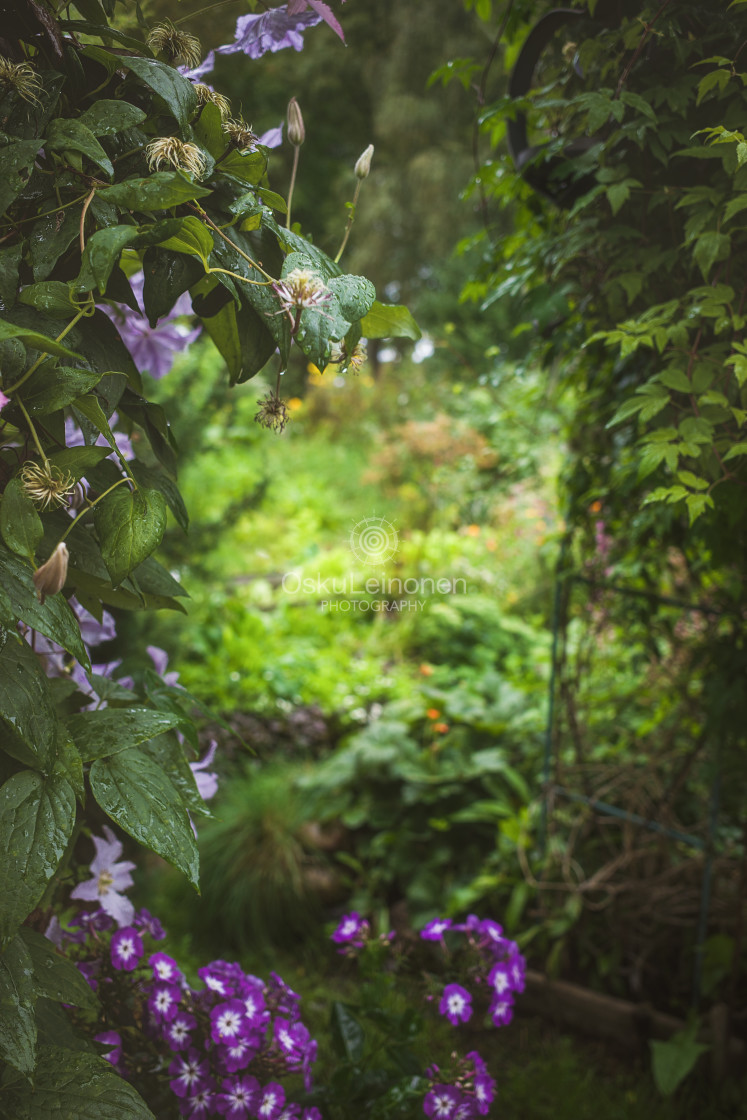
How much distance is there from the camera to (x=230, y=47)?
0.79 m

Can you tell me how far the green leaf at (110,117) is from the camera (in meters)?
0.56

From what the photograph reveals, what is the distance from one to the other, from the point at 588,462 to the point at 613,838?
1.04 metres

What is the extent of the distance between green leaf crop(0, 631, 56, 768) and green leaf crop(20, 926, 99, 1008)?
0.62ft

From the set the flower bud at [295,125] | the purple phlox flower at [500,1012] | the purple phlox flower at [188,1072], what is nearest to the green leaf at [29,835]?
the purple phlox flower at [188,1072]

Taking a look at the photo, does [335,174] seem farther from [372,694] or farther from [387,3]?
[372,694]

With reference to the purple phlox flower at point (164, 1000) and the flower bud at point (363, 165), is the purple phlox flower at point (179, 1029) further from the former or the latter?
the flower bud at point (363, 165)

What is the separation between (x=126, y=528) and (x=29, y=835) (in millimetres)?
231

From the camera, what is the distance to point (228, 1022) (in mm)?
880

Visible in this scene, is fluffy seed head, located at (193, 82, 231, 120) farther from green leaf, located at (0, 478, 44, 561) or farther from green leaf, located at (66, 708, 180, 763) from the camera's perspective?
green leaf, located at (66, 708, 180, 763)

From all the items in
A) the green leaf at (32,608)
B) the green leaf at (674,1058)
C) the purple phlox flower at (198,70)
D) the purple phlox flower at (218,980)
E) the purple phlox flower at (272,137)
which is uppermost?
the purple phlox flower at (198,70)

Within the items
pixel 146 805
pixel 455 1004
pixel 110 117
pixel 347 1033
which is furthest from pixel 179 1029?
pixel 110 117

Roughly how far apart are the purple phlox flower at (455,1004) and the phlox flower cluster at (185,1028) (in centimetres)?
18

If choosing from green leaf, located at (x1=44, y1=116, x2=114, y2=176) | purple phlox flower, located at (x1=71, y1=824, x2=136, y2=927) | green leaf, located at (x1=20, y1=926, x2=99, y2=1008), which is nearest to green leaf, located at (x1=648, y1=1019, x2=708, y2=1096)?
purple phlox flower, located at (x1=71, y1=824, x2=136, y2=927)

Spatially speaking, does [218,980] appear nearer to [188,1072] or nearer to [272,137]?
[188,1072]
